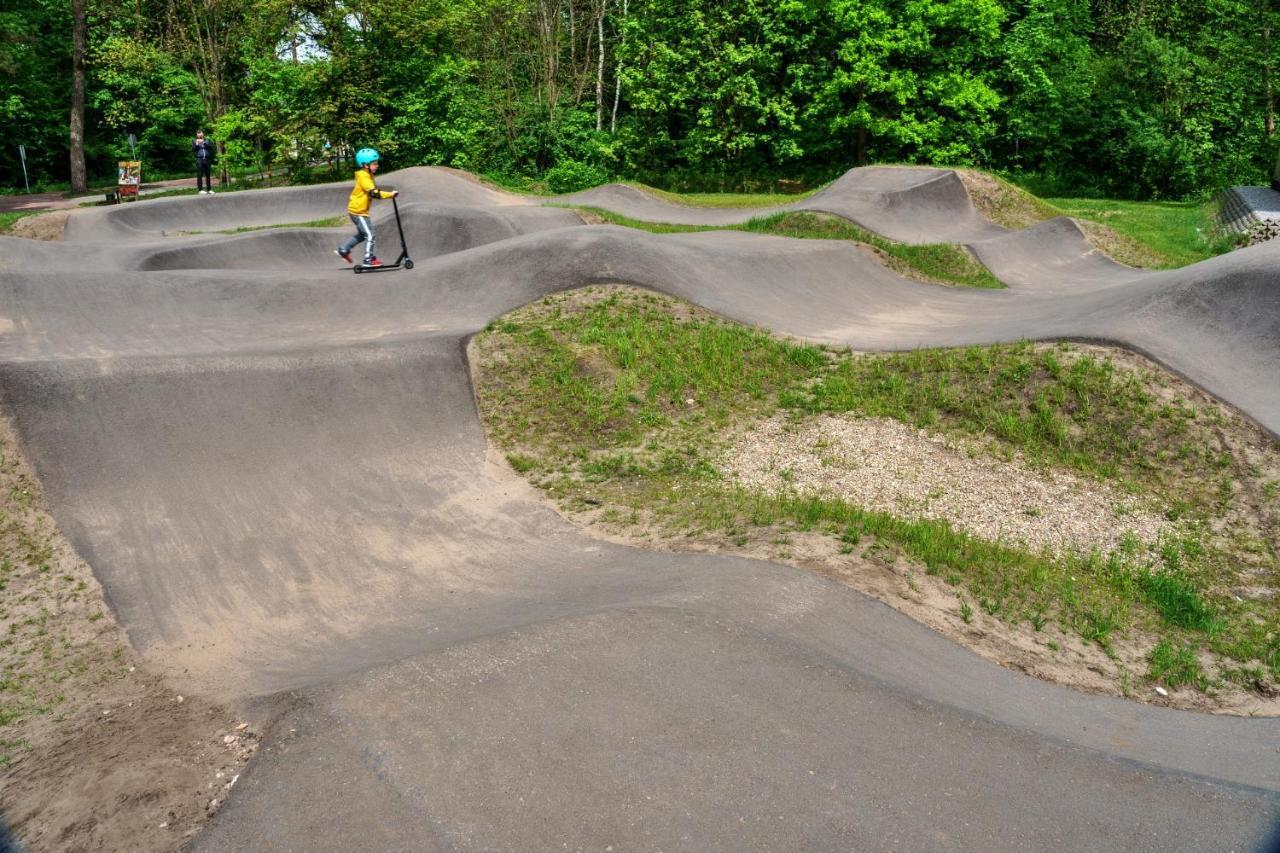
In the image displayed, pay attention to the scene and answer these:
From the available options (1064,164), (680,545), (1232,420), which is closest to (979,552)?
(680,545)

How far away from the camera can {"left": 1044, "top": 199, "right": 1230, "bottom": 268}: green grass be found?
20828mm

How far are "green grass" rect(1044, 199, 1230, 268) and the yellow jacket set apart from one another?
17.9 m

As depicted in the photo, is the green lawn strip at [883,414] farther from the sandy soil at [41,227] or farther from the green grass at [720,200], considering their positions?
the sandy soil at [41,227]

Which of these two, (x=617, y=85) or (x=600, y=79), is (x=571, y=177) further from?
(x=617, y=85)

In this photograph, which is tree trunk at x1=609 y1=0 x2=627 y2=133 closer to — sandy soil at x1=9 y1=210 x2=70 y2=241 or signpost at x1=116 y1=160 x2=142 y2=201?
signpost at x1=116 y1=160 x2=142 y2=201

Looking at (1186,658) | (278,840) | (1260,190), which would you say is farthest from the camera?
(1260,190)

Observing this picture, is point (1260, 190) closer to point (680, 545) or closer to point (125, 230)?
point (680, 545)

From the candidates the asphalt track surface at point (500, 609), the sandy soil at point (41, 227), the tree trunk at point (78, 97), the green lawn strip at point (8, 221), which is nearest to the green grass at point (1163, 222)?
the asphalt track surface at point (500, 609)

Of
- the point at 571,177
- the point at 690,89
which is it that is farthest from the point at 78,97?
the point at 690,89

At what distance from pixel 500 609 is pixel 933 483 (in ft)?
16.3

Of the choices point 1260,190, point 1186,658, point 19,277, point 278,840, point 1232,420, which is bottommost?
point 1186,658

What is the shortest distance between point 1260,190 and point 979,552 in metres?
26.7

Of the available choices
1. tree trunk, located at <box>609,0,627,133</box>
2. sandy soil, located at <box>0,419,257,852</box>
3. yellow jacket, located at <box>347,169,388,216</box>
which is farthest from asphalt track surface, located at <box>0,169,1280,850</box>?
tree trunk, located at <box>609,0,627,133</box>

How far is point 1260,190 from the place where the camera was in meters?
26.6
